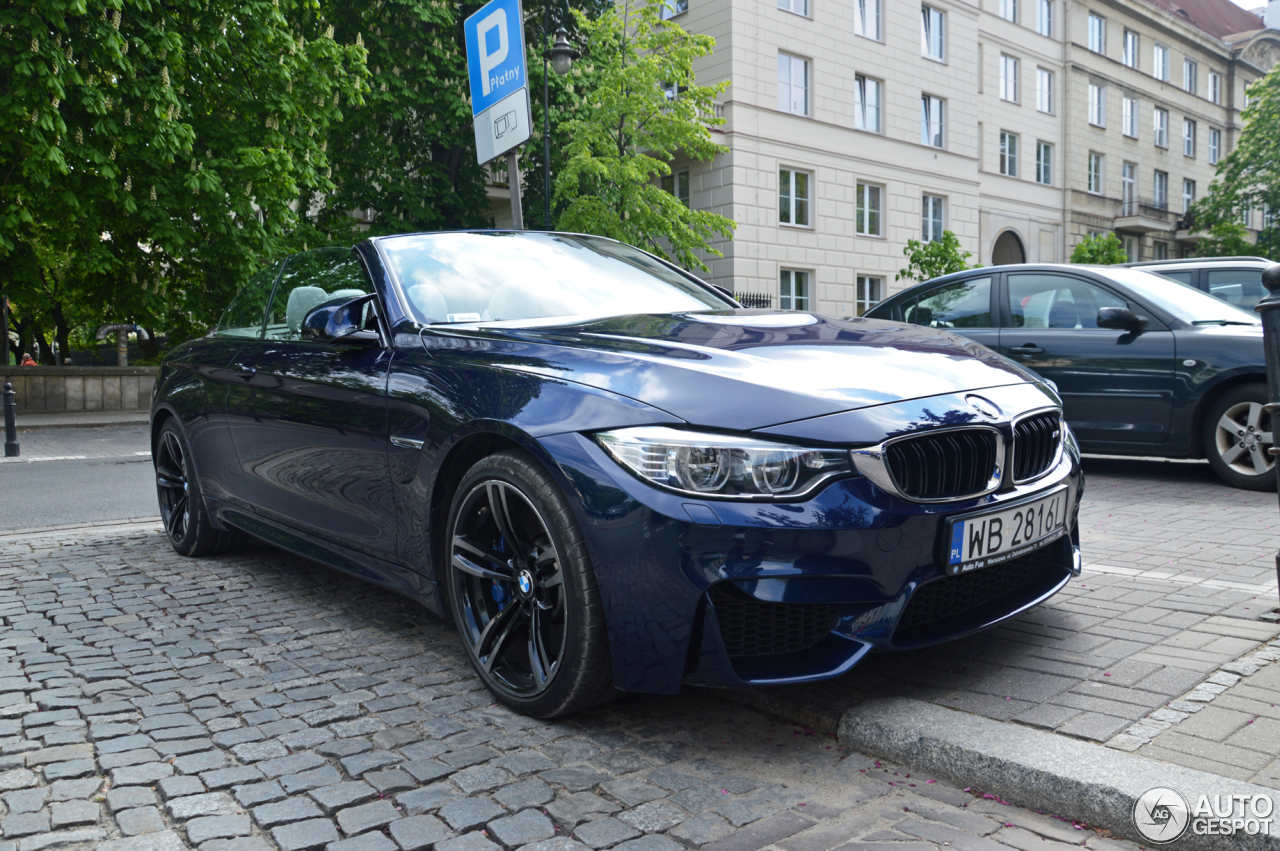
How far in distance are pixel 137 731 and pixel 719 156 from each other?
85.7ft

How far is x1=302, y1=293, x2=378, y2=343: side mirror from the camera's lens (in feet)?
12.2

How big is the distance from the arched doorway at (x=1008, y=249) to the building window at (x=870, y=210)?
25.9 ft

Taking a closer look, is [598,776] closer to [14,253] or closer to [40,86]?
[40,86]

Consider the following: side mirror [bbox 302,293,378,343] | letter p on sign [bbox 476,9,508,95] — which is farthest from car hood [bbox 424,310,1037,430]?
letter p on sign [bbox 476,9,508,95]

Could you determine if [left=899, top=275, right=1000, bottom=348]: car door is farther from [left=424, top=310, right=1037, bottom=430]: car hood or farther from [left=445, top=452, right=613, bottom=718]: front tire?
[left=445, top=452, right=613, bottom=718]: front tire

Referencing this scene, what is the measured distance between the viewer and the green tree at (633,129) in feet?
73.8

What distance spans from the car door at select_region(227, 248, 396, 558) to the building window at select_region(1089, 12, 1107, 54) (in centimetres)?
4247

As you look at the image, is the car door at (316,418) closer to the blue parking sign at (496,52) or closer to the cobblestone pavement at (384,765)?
the cobblestone pavement at (384,765)

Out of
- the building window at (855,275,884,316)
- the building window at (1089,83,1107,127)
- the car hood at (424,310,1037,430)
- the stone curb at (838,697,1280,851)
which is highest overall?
the building window at (1089,83,1107,127)

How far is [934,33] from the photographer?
33062mm

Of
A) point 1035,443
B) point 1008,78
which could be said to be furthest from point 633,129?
point 1035,443

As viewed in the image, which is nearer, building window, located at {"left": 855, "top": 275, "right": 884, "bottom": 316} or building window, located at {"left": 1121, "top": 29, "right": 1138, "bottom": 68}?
building window, located at {"left": 855, "top": 275, "right": 884, "bottom": 316}

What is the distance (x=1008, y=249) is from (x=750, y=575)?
3887 centimetres

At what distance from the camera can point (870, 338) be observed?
10.9 ft
